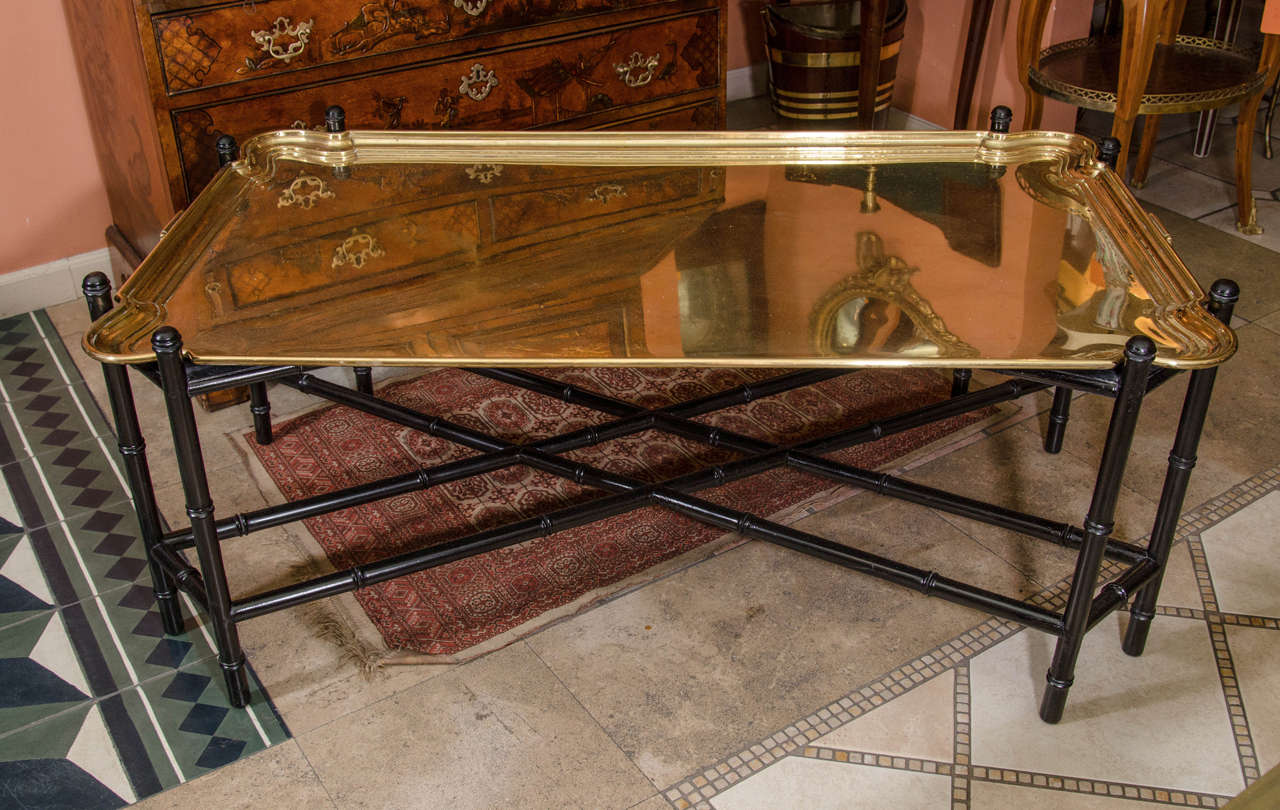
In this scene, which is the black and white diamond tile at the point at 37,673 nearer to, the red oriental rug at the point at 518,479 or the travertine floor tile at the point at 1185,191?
the red oriental rug at the point at 518,479

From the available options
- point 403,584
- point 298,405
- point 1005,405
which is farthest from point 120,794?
point 1005,405

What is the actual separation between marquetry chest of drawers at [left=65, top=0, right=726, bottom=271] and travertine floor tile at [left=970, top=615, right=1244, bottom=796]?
2002mm

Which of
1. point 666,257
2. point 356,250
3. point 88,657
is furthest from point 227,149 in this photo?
point 88,657

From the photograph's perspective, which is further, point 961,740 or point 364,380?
point 364,380

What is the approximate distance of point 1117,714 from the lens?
7.62ft

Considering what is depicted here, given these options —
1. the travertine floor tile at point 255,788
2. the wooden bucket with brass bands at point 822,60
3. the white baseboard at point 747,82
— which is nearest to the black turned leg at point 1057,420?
the wooden bucket with brass bands at point 822,60

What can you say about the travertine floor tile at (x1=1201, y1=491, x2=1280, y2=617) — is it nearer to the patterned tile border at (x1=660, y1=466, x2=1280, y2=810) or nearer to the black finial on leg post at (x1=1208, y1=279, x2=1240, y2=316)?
the patterned tile border at (x1=660, y1=466, x2=1280, y2=810)

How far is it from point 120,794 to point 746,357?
53.4 inches

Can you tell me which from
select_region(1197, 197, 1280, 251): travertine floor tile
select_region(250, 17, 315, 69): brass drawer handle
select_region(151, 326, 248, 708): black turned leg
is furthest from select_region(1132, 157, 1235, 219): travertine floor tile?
select_region(151, 326, 248, 708): black turned leg

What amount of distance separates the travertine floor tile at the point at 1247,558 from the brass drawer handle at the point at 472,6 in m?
2.22

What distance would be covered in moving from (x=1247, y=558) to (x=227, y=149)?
236 centimetres

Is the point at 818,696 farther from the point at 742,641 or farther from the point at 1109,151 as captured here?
the point at 1109,151

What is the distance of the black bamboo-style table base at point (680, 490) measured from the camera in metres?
1.98

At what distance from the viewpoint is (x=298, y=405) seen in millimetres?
3252
